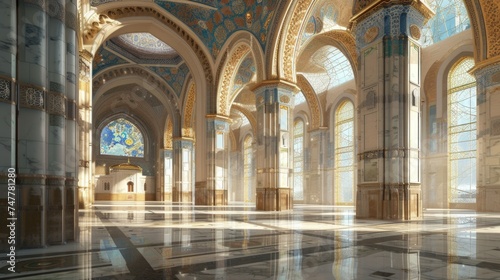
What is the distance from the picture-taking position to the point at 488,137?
41.4ft

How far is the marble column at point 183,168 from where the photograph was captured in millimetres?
25641

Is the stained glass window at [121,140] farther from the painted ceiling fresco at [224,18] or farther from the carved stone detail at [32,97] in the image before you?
the carved stone detail at [32,97]

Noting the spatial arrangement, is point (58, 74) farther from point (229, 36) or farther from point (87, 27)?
point (229, 36)

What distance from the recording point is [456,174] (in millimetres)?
16062

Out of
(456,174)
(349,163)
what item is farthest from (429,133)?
(349,163)

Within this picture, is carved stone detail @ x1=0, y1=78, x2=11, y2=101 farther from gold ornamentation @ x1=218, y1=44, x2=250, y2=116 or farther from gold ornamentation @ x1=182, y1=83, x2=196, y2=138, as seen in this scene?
gold ornamentation @ x1=182, y1=83, x2=196, y2=138

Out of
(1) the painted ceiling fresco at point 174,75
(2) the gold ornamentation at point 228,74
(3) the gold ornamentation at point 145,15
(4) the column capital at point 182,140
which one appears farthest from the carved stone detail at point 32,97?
(4) the column capital at point 182,140

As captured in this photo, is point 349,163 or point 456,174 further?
point 349,163

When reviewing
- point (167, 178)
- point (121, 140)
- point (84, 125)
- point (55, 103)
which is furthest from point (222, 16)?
point (121, 140)

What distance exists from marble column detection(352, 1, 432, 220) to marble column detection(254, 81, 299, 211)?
15.9ft

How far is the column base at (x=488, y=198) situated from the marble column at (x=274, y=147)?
671 cm

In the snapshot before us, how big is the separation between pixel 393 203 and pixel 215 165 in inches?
440

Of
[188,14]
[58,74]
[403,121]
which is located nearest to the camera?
[58,74]

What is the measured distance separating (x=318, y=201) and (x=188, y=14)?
13.9 metres
